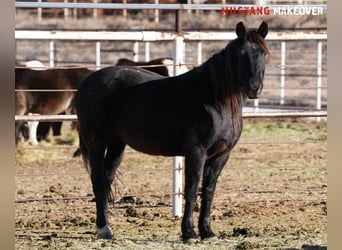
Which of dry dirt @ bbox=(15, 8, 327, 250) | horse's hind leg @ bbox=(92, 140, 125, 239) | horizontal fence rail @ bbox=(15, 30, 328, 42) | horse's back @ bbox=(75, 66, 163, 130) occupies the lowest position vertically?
dry dirt @ bbox=(15, 8, 327, 250)

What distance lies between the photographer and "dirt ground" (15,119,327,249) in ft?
14.3

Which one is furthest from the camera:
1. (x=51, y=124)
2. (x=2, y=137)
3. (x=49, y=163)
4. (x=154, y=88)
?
(x=51, y=124)

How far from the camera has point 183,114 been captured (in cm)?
422

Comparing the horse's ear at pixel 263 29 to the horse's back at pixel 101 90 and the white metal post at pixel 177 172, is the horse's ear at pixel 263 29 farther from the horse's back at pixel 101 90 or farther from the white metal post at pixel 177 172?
the white metal post at pixel 177 172

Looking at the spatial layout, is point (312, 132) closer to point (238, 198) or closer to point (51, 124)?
point (51, 124)

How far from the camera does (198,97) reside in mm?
4223

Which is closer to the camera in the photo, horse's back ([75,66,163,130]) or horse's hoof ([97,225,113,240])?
horse's hoof ([97,225,113,240])

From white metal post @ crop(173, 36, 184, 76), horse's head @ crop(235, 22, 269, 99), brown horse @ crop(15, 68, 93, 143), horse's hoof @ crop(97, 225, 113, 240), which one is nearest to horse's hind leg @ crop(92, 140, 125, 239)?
horse's hoof @ crop(97, 225, 113, 240)

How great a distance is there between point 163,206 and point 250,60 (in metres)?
2.09

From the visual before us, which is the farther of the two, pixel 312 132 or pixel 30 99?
pixel 312 132

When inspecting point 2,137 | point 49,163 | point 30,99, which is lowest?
point 49,163

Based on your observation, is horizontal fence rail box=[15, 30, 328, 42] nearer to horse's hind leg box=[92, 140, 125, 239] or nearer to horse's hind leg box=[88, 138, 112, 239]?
horse's hind leg box=[92, 140, 125, 239]

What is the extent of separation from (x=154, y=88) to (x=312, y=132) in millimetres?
7227

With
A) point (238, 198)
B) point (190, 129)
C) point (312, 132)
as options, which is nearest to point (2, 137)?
point (190, 129)
